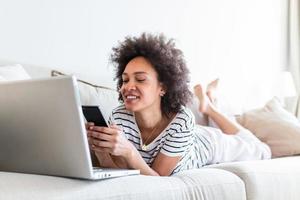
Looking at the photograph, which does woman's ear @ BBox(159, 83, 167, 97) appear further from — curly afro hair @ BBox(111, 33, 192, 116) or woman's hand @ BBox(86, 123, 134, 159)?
woman's hand @ BBox(86, 123, 134, 159)

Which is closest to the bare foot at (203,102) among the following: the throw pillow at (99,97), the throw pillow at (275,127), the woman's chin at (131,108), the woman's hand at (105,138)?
the throw pillow at (275,127)

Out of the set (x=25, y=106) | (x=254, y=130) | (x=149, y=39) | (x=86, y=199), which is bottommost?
(x=254, y=130)

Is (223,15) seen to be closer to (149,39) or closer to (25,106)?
(149,39)

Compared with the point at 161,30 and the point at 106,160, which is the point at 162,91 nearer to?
the point at 106,160

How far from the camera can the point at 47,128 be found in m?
1.06

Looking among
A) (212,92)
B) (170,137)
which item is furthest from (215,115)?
(170,137)

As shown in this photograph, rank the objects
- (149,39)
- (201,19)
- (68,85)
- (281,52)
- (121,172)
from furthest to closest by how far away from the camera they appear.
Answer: (281,52)
(201,19)
(149,39)
(121,172)
(68,85)

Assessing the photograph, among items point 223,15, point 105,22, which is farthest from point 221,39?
point 105,22

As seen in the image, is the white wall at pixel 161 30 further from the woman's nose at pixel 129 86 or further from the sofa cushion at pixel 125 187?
the sofa cushion at pixel 125 187

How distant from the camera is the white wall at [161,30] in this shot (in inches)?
86.2

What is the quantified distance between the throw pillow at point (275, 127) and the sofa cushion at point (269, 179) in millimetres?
473

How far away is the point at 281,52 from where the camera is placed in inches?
132

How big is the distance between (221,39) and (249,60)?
0.29 meters

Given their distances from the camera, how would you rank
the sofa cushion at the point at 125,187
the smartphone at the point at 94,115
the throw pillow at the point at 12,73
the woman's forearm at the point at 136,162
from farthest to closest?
the throw pillow at the point at 12,73
the woman's forearm at the point at 136,162
the smartphone at the point at 94,115
the sofa cushion at the point at 125,187
